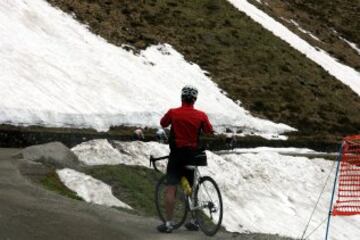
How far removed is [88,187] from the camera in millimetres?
15141

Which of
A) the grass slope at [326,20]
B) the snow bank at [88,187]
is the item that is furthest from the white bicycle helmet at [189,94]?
the grass slope at [326,20]

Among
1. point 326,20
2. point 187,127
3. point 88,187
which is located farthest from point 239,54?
point 187,127

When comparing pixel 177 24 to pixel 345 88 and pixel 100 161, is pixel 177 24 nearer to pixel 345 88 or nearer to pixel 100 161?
pixel 345 88

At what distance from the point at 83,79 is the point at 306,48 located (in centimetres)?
2427

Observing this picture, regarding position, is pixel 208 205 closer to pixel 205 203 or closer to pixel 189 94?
pixel 205 203

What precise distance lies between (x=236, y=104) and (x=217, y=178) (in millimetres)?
15853

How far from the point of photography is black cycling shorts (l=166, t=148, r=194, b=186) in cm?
1016

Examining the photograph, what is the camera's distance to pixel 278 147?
32531 millimetres

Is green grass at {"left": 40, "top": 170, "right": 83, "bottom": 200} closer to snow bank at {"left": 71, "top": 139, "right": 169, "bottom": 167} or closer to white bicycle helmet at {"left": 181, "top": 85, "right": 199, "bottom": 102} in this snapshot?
snow bank at {"left": 71, "top": 139, "right": 169, "bottom": 167}

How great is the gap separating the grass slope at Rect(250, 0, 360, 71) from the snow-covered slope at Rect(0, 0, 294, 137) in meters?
17.1

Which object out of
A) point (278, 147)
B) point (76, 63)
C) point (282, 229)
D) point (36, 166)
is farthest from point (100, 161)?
point (278, 147)

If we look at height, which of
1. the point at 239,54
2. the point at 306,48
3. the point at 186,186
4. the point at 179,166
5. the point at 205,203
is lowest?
the point at 205,203

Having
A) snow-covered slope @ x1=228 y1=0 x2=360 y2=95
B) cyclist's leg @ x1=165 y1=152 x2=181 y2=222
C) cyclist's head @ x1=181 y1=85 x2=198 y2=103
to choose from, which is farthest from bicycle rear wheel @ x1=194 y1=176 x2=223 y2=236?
snow-covered slope @ x1=228 y1=0 x2=360 y2=95

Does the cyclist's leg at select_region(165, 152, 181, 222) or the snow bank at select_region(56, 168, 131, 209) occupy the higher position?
the cyclist's leg at select_region(165, 152, 181, 222)
